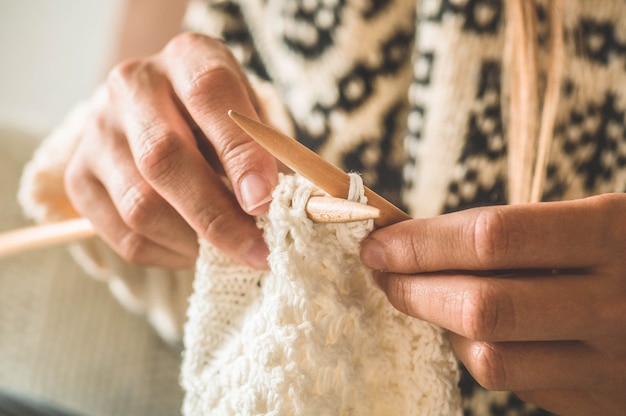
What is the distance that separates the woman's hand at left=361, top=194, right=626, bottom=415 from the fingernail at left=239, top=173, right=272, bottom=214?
75 mm

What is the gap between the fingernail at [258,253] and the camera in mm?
414

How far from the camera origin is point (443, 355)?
0.41 meters

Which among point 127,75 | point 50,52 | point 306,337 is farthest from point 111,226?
point 50,52

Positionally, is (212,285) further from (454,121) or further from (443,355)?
(454,121)

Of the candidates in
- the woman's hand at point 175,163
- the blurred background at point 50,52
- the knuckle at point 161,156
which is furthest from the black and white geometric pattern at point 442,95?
the blurred background at point 50,52

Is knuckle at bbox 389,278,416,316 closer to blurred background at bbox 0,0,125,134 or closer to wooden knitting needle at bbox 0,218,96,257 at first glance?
wooden knitting needle at bbox 0,218,96,257

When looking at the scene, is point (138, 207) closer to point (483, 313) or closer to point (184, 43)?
point (184, 43)

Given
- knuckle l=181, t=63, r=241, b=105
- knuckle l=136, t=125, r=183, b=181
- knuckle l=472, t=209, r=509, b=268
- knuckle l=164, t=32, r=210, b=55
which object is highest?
knuckle l=164, t=32, r=210, b=55

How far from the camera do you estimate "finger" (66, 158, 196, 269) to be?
21.0 inches

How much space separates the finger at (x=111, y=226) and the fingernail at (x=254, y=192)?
Result: 16cm

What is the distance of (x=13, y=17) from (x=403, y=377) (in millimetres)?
1580

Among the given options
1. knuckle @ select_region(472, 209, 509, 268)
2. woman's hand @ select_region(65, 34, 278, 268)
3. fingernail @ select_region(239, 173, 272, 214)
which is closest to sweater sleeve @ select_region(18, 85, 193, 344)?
woman's hand @ select_region(65, 34, 278, 268)

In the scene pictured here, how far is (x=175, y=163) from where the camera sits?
16.8 inches

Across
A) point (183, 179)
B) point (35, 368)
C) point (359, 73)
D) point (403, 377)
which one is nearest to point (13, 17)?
point (35, 368)
